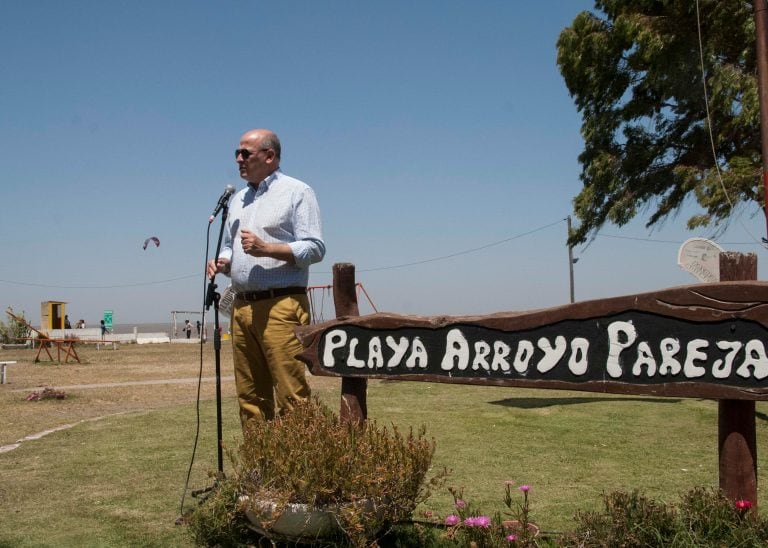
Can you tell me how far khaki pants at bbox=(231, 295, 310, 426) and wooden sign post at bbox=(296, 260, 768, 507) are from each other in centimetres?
36

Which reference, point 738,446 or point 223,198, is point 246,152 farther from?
point 738,446

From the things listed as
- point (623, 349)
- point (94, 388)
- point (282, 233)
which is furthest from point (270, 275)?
point (94, 388)

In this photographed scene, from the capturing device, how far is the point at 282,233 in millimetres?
4195

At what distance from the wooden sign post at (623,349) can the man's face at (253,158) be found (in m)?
1.05

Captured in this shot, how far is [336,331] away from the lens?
4.02m

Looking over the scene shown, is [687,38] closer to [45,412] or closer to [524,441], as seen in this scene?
[524,441]

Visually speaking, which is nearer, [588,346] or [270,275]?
[588,346]

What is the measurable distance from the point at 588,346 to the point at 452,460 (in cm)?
292

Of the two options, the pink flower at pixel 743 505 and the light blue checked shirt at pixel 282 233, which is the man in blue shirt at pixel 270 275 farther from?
the pink flower at pixel 743 505

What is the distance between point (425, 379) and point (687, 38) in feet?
38.0

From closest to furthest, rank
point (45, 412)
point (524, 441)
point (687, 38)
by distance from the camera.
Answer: point (524, 441)
point (45, 412)
point (687, 38)

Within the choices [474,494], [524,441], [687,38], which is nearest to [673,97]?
[687,38]

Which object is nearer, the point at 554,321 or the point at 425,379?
the point at 554,321

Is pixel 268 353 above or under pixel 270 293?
under
